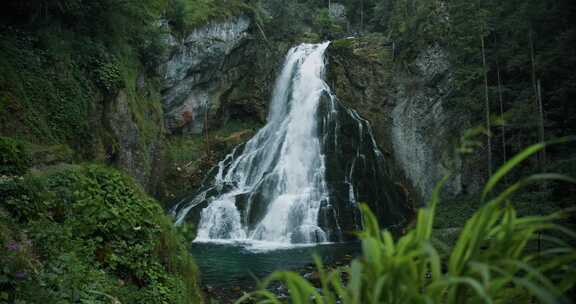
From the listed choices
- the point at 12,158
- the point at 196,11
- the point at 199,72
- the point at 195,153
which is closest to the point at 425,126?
the point at 195,153

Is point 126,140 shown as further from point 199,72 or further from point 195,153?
point 199,72

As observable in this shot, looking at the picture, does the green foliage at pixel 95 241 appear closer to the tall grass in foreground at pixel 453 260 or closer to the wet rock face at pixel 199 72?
the tall grass in foreground at pixel 453 260

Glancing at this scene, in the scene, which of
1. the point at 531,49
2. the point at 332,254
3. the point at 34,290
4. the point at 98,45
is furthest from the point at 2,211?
the point at 531,49

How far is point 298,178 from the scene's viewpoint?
17.6 metres

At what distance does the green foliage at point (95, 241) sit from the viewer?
346 cm

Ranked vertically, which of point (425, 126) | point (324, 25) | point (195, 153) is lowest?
point (195, 153)

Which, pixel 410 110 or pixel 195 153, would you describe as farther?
pixel 195 153

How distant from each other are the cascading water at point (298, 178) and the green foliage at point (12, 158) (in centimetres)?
1014

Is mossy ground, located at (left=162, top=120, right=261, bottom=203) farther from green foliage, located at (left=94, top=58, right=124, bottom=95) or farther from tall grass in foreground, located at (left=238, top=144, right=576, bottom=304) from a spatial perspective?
tall grass in foreground, located at (left=238, top=144, right=576, bottom=304)

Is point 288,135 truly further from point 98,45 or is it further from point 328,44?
point 98,45

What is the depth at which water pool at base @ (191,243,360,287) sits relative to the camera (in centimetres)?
988

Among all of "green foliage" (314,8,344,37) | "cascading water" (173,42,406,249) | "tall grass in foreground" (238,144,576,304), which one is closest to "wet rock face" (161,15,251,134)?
"cascading water" (173,42,406,249)

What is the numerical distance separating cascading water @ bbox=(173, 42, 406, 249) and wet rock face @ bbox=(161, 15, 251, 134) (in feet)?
10.3

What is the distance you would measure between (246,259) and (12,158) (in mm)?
7981
